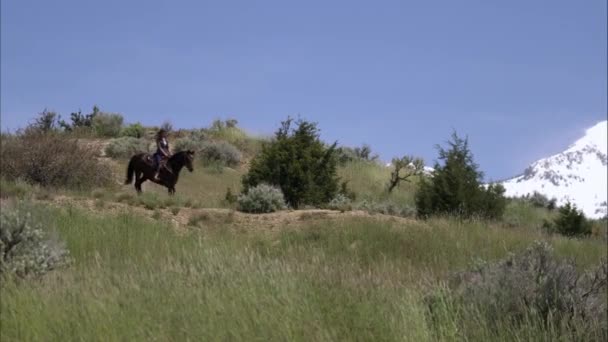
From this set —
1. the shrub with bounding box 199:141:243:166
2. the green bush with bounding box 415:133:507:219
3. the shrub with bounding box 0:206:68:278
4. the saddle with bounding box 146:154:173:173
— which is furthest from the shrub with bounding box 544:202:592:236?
the shrub with bounding box 0:206:68:278

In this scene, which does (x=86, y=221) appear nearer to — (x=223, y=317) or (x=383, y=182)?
(x=223, y=317)

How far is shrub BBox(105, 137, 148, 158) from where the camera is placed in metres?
35.1

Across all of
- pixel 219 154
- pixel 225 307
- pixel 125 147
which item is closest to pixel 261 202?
pixel 225 307

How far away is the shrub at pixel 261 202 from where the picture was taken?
788 inches

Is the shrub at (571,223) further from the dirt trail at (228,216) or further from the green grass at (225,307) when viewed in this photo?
the green grass at (225,307)

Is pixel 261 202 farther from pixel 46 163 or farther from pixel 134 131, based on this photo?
pixel 134 131

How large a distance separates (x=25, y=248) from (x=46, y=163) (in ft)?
62.8

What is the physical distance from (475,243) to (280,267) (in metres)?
9.55

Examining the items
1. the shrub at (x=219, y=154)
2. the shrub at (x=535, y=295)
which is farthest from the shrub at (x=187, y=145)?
the shrub at (x=535, y=295)

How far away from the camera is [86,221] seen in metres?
11.9

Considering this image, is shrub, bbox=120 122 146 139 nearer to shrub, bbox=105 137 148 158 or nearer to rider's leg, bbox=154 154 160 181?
shrub, bbox=105 137 148 158

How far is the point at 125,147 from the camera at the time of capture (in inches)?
1394

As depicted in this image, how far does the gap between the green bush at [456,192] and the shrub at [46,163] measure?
1107 centimetres

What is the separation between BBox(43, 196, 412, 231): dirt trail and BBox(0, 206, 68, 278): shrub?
9377mm
